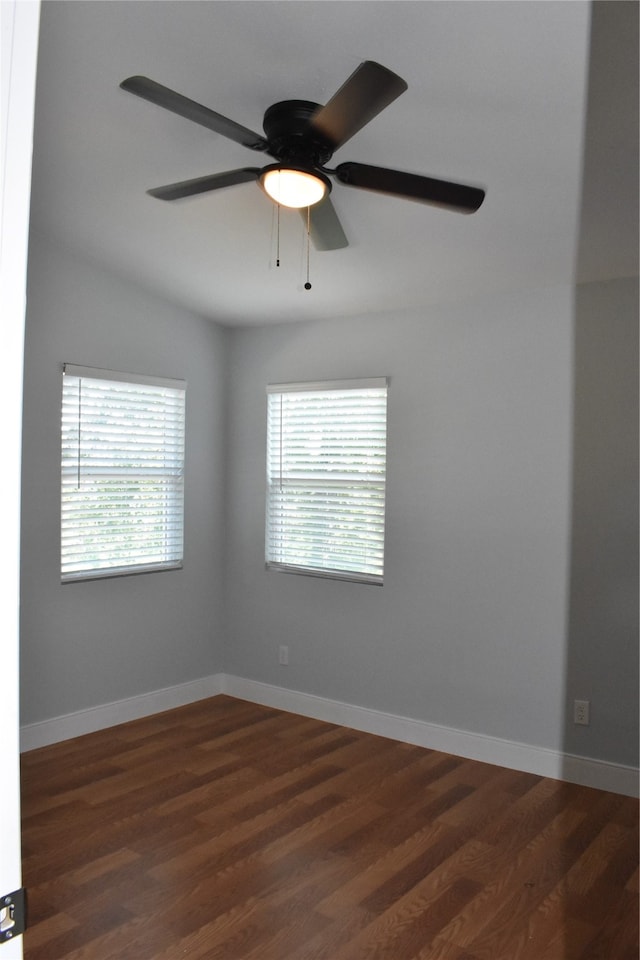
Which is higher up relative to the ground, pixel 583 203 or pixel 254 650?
pixel 583 203

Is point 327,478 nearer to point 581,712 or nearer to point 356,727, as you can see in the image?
point 356,727

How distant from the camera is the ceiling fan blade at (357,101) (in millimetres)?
1835

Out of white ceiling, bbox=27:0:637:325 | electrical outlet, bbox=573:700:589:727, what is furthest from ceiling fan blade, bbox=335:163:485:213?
electrical outlet, bbox=573:700:589:727

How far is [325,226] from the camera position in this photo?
2785 millimetres

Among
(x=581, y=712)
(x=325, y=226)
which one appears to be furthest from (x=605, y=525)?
(x=325, y=226)

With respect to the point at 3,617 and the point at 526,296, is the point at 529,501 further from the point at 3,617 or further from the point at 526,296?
the point at 3,617

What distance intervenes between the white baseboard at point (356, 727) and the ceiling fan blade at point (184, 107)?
323 cm

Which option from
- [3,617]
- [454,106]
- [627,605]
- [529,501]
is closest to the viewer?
[3,617]

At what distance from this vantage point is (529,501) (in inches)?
154

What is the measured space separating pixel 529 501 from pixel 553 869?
1.74 metres

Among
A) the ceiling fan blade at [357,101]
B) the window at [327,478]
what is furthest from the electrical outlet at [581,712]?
the ceiling fan blade at [357,101]

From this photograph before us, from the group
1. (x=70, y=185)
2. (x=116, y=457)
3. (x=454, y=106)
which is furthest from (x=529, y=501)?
(x=70, y=185)

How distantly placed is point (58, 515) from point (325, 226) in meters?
2.34

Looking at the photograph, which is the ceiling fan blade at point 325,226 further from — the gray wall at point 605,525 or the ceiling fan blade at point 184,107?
the gray wall at point 605,525
